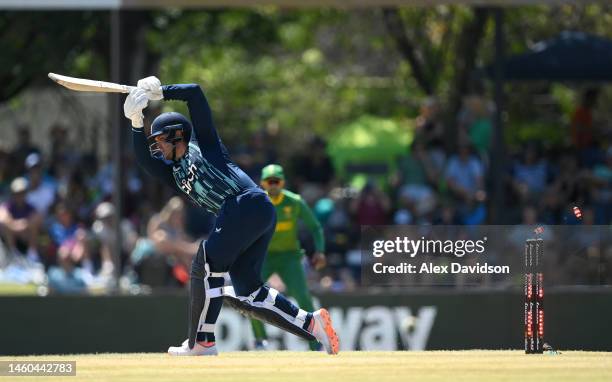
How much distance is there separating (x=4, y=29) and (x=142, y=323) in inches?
285

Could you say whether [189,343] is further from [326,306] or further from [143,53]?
[143,53]

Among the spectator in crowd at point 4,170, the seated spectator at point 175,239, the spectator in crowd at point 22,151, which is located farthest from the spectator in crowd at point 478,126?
the spectator in crowd at point 4,170

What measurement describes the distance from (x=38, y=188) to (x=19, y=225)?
94cm

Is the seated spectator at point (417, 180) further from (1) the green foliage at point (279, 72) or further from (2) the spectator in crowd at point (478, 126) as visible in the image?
(1) the green foliage at point (279, 72)

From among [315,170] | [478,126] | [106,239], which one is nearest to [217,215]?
[106,239]

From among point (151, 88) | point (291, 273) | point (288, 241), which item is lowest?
point (291, 273)

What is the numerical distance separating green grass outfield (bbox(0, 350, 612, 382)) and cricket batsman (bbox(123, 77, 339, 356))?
0.94 feet

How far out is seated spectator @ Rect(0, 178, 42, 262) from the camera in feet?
60.3

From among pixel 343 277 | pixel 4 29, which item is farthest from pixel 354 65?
pixel 343 277

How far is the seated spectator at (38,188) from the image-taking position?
19.2 meters

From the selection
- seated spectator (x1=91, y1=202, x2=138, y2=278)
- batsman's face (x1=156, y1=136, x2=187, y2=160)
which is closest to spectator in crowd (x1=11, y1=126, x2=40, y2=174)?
seated spectator (x1=91, y1=202, x2=138, y2=278)

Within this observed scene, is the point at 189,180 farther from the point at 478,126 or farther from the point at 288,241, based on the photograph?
the point at 478,126

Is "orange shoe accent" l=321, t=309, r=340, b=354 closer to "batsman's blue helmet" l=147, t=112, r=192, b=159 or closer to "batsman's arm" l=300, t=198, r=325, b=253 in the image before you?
"batsman's blue helmet" l=147, t=112, r=192, b=159

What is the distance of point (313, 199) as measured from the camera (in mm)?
19031
